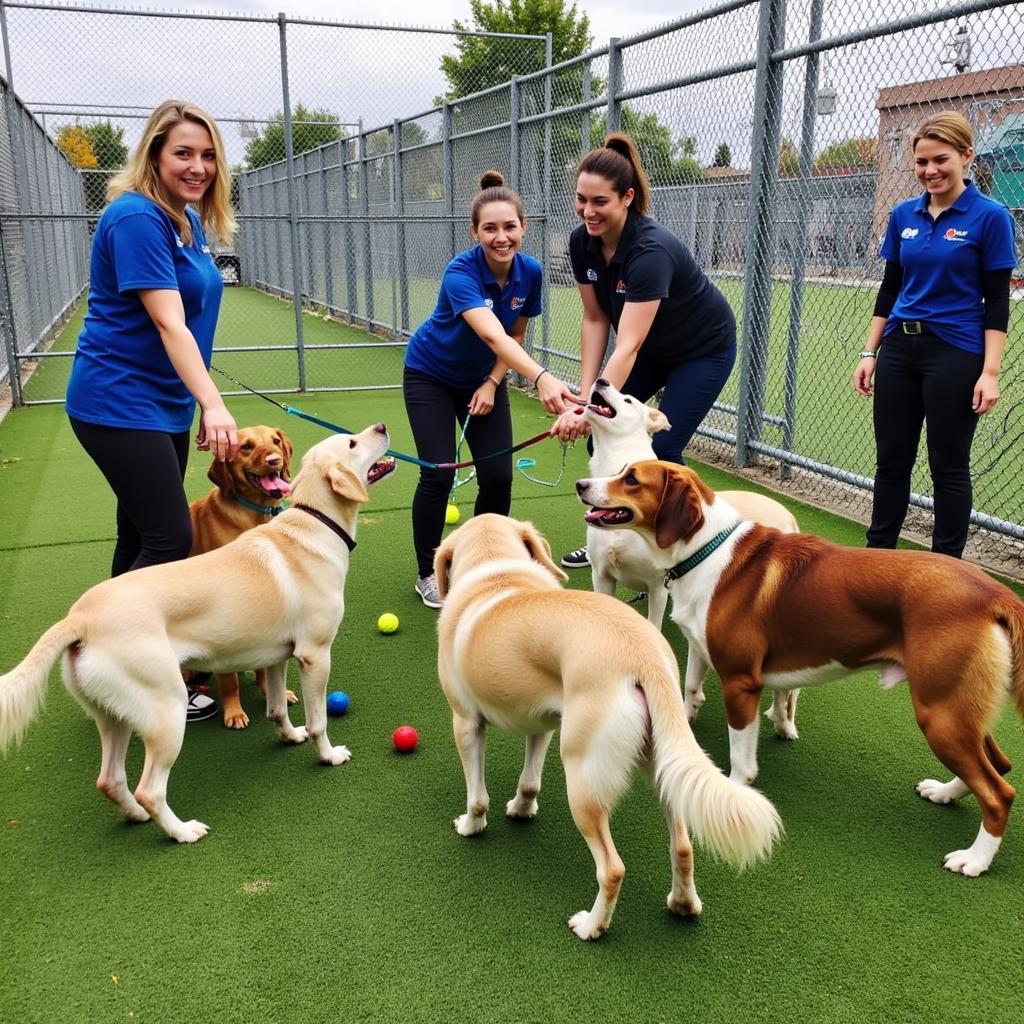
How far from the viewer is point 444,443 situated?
4.66 metres

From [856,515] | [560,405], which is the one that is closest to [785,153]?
[856,515]

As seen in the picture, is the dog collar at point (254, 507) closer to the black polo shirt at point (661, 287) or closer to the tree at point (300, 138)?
the black polo shirt at point (661, 287)

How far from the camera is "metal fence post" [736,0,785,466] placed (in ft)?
20.6

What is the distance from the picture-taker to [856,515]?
6086 millimetres

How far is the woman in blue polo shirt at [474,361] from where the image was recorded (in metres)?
4.26

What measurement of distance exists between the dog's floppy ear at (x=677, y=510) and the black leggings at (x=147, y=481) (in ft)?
6.09

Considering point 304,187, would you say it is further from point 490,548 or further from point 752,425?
point 490,548

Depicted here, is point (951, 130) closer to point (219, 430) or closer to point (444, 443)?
point (444, 443)

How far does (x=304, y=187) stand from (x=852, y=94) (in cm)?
1790

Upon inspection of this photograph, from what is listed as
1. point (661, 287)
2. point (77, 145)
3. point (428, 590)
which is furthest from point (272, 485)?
point (77, 145)

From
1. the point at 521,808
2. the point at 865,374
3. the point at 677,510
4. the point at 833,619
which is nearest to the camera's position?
the point at 833,619

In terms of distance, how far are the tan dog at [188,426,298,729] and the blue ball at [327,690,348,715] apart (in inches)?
9.0

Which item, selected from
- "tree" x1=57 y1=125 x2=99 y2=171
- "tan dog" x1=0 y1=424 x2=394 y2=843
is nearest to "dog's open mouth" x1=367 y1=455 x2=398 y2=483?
"tan dog" x1=0 y1=424 x2=394 y2=843

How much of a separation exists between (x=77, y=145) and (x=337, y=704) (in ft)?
68.0
